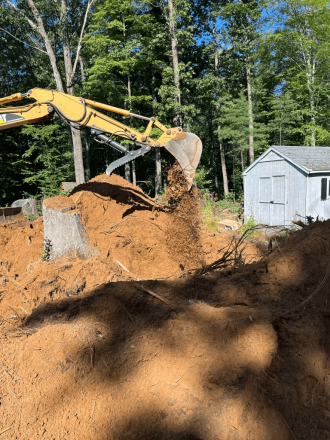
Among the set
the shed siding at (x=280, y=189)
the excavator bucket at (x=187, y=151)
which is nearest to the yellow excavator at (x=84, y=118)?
the excavator bucket at (x=187, y=151)

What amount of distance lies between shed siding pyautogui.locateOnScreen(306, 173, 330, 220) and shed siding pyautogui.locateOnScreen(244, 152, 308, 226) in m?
0.19

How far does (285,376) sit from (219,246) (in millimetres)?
5533

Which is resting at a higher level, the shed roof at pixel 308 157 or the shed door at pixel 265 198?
the shed roof at pixel 308 157

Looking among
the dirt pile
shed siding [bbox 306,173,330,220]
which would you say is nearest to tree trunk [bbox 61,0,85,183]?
the dirt pile

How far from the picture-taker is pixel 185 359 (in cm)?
259

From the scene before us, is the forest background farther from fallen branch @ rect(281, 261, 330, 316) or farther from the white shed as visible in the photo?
fallen branch @ rect(281, 261, 330, 316)

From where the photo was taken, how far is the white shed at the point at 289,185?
39.2ft

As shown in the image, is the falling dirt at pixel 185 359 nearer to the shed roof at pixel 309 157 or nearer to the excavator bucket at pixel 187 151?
the excavator bucket at pixel 187 151

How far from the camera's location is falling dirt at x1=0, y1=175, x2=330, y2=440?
2.25 meters

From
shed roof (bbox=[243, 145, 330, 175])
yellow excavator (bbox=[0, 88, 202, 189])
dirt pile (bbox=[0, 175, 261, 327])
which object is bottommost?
dirt pile (bbox=[0, 175, 261, 327])

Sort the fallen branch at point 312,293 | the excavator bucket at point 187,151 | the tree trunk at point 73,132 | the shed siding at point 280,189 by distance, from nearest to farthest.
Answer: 1. the fallen branch at point 312,293
2. the excavator bucket at point 187,151
3. the shed siding at point 280,189
4. the tree trunk at point 73,132

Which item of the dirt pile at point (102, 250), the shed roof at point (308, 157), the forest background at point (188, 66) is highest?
the forest background at point (188, 66)

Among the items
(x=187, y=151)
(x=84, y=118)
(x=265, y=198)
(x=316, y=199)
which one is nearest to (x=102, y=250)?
(x=187, y=151)

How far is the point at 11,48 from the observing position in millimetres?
25672
